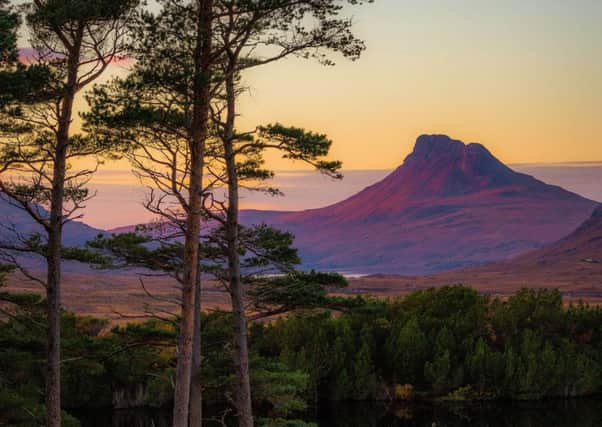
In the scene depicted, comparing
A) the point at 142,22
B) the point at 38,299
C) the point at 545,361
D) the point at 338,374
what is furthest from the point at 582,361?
the point at 142,22

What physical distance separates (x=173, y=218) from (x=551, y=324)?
169 feet

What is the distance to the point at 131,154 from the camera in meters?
20.0

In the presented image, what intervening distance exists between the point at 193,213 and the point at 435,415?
3621cm

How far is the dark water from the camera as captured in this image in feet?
159

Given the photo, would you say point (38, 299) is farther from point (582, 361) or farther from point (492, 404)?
point (582, 361)

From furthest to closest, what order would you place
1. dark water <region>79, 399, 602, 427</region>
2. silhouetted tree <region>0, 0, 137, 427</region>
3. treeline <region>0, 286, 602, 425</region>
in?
treeline <region>0, 286, 602, 425</region>, dark water <region>79, 399, 602, 427</region>, silhouetted tree <region>0, 0, 137, 427</region>

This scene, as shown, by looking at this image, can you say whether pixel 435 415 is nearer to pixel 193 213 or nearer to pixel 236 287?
pixel 236 287

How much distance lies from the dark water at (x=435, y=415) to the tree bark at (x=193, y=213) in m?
28.4

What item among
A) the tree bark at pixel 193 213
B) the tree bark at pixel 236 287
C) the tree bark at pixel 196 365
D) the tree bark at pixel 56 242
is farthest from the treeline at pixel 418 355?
the tree bark at pixel 193 213

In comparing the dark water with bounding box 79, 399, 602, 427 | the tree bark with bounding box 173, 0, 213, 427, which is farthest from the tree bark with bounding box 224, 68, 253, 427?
the dark water with bounding box 79, 399, 602, 427

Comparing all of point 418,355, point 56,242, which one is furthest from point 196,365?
point 418,355

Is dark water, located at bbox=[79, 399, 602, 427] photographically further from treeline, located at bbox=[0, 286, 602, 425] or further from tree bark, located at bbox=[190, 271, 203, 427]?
tree bark, located at bbox=[190, 271, 203, 427]

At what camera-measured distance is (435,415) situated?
5200 centimetres

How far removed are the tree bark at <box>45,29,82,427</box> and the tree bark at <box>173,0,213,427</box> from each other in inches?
102
